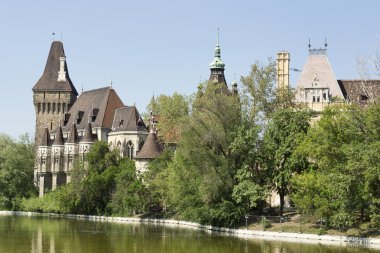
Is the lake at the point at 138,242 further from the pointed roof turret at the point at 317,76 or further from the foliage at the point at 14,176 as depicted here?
the foliage at the point at 14,176

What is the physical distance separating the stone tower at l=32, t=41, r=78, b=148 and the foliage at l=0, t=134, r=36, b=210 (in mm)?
4635

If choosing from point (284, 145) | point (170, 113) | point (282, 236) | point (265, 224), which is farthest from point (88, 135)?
point (282, 236)

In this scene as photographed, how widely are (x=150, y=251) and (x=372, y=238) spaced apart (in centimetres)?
1401

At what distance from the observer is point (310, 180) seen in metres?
46.2

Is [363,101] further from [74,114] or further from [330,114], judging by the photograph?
[74,114]

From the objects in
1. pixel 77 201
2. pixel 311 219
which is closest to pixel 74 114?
pixel 77 201

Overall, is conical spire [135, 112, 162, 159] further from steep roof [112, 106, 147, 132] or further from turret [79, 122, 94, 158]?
turret [79, 122, 94, 158]

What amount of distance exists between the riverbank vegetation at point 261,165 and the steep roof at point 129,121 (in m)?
17.2

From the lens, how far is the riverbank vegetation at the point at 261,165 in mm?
43531

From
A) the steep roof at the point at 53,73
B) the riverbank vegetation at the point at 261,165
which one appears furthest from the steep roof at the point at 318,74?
the steep roof at the point at 53,73

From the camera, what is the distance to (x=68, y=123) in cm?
10588

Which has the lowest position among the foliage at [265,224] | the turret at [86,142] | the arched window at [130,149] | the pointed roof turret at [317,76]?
the foliage at [265,224]

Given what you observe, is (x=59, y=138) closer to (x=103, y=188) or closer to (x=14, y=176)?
(x=14, y=176)

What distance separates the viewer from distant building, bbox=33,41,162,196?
92125 mm
